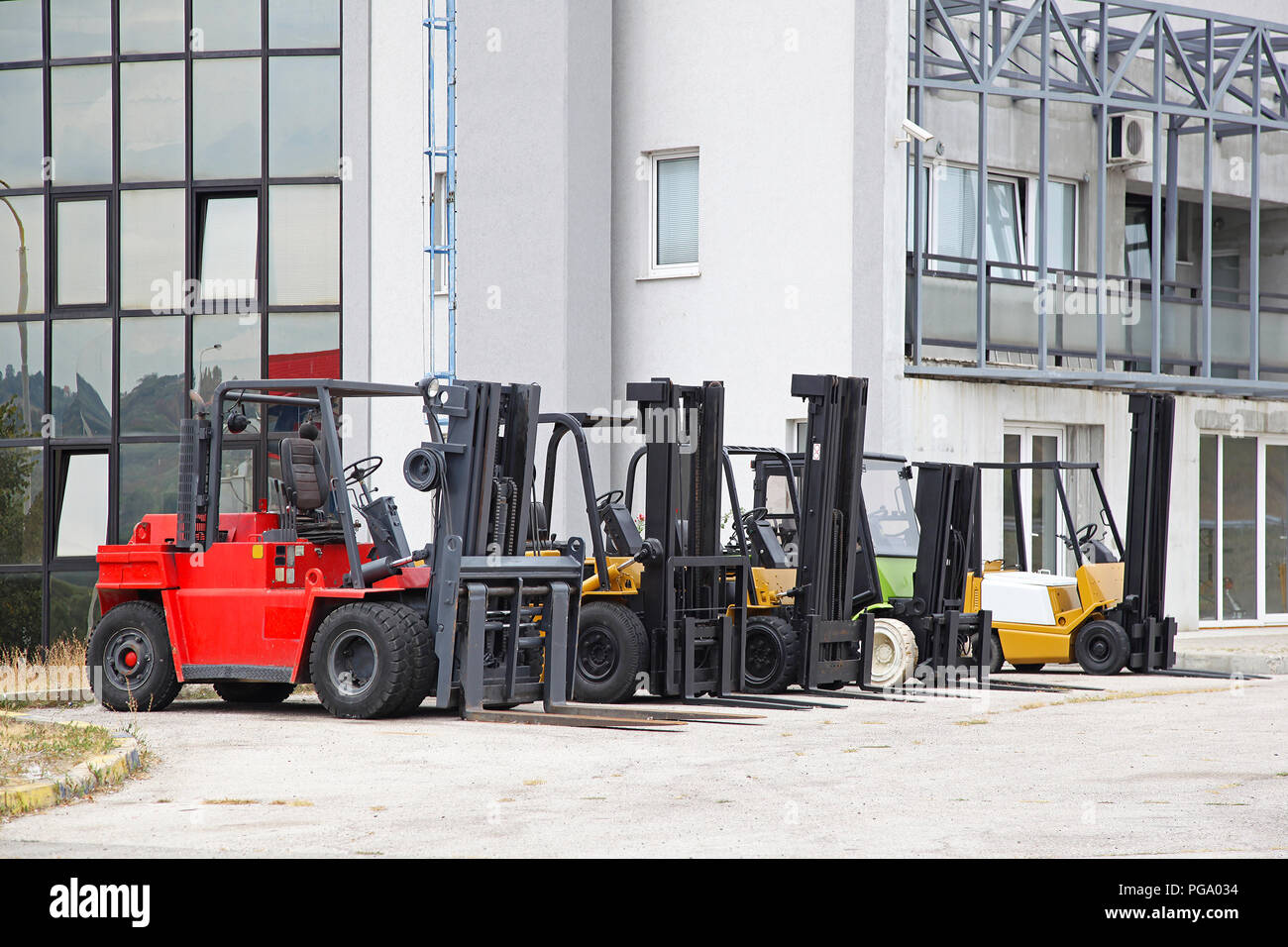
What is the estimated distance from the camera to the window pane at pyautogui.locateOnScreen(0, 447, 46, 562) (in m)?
22.8

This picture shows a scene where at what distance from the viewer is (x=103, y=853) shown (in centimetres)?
702

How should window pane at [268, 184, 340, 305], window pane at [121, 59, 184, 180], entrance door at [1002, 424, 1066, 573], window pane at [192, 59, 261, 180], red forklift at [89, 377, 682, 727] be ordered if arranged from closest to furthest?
red forklift at [89, 377, 682, 727] → entrance door at [1002, 424, 1066, 573] → window pane at [268, 184, 340, 305] → window pane at [192, 59, 261, 180] → window pane at [121, 59, 184, 180]

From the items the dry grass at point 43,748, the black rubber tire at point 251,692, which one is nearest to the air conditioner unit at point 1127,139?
the black rubber tire at point 251,692

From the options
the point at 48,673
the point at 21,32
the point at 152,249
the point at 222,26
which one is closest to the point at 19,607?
the point at 152,249

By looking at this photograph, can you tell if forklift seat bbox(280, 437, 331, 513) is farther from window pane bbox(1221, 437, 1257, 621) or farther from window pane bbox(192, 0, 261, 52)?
window pane bbox(1221, 437, 1257, 621)

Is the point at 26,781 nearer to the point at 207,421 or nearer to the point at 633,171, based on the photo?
the point at 207,421

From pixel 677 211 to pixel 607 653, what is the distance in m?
9.83

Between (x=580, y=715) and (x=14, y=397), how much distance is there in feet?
Result: 44.2

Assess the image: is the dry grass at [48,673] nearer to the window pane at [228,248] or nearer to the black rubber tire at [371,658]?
the black rubber tire at [371,658]

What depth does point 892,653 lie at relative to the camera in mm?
16078

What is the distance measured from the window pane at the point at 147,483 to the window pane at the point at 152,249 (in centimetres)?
191

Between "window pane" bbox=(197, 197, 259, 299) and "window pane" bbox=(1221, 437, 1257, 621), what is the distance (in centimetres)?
1372

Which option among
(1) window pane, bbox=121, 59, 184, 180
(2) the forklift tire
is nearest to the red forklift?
(2) the forklift tire

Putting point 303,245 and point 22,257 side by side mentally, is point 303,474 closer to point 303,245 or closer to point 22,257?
point 303,245
